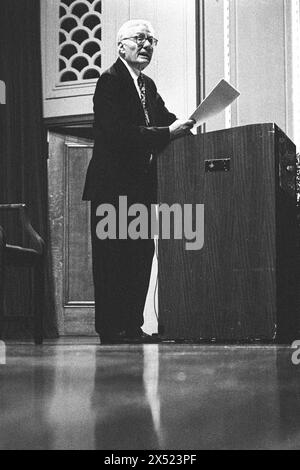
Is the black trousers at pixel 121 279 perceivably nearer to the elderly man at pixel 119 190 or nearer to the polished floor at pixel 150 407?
the elderly man at pixel 119 190

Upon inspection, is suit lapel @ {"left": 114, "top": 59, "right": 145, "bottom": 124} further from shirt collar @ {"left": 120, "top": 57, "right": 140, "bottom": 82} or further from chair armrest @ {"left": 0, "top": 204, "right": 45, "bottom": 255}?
chair armrest @ {"left": 0, "top": 204, "right": 45, "bottom": 255}

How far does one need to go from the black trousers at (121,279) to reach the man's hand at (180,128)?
1.16 feet

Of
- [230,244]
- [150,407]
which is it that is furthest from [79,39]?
[150,407]

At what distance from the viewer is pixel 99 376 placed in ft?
3.28

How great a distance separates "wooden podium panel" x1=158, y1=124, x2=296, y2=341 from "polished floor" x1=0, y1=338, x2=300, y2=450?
1069mm

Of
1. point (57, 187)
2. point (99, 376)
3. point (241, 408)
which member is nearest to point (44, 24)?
point (57, 187)

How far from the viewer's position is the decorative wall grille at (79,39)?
4352mm

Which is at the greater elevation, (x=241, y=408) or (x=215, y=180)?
(x=215, y=180)

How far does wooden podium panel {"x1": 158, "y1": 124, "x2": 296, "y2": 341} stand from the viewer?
2.25 m

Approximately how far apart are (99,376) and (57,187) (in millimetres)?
3453

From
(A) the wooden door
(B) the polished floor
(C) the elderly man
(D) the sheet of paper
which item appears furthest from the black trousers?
(A) the wooden door

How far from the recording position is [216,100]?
231cm
